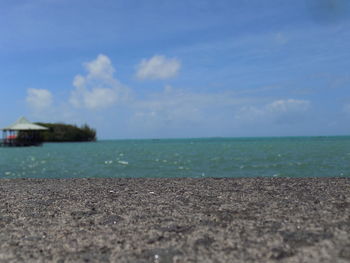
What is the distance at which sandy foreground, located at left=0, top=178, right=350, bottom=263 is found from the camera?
12.4ft

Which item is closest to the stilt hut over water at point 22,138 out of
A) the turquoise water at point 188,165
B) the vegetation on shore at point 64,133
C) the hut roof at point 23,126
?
the hut roof at point 23,126

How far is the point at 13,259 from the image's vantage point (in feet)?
12.6

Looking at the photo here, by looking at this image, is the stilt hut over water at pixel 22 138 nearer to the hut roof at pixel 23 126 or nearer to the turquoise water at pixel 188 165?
the hut roof at pixel 23 126

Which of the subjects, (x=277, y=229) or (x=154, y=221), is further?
(x=154, y=221)

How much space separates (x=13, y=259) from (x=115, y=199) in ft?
10.8

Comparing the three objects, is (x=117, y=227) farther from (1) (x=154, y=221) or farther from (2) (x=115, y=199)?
(2) (x=115, y=199)

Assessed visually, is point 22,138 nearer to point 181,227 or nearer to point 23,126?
point 23,126

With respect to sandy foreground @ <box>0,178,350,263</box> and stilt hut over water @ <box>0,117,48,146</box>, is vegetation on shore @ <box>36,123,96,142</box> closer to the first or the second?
stilt hut over water @ <box>0,117,48,146</box>

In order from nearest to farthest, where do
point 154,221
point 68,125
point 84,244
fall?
point 84,244 → point 154,221 → point 68,125

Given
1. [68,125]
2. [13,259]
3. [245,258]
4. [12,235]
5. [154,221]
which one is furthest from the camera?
[68,125]

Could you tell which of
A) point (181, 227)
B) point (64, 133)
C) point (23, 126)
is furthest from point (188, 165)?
point (64, 133)

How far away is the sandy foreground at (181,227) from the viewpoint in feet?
12.4

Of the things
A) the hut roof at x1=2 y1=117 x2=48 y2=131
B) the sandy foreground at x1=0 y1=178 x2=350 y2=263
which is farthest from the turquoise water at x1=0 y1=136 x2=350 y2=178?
the hut roof at x1=2 y1=117 x2=48 y2=131

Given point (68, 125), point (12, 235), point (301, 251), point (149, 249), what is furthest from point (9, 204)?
point (68, 125)
